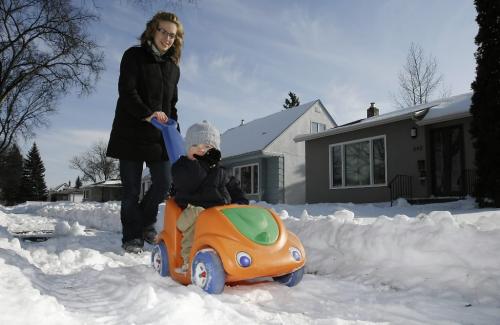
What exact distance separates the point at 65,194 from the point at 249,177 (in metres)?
73.7

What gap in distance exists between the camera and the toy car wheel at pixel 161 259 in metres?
3.21

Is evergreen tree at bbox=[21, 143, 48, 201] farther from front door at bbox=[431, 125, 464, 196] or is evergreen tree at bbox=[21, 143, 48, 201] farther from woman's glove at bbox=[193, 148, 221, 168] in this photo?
woman's glove at bbox=[193, 148, 221, 168]

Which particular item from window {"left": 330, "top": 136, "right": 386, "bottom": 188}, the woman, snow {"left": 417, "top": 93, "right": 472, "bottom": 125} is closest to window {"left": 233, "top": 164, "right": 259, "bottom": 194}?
window {"left": 330, "top": 136, "right": 386, "bottom": 188}

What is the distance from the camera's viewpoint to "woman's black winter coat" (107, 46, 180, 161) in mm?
4406

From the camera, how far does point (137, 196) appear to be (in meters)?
4.56

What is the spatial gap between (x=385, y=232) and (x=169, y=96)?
2817 millimetres

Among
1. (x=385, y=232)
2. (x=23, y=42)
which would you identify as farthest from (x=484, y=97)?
(x=23, y=42)

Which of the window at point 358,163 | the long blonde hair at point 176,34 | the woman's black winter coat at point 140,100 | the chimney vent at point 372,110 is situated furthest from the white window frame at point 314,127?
the woman's black winter coat at point 140,100

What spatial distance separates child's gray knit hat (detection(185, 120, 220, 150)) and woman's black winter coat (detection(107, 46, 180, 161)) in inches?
44.1

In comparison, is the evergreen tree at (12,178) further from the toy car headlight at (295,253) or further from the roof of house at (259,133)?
the toy car headlight at (295,253)

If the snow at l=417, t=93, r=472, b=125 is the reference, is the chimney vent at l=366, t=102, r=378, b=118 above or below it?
above

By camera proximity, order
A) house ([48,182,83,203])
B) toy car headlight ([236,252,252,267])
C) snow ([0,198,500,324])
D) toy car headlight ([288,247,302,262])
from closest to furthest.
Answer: snow ([0,198,500,324])
toy car headlight ([236,252,252,267])
toy car headlight ([288,247,302,262])
house ([48,182,83,203])

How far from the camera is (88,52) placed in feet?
54.2

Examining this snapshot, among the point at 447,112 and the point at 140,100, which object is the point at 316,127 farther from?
the point at 140,100
